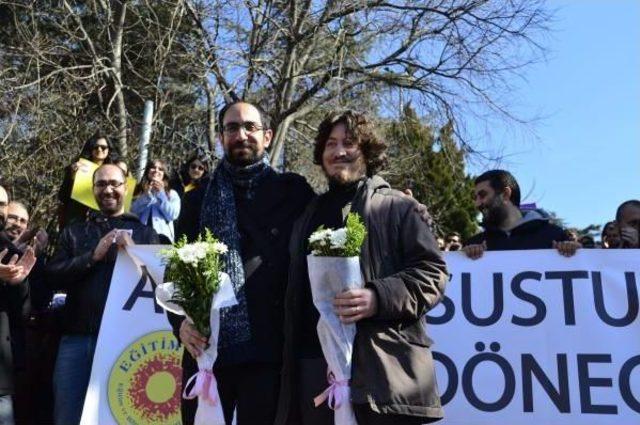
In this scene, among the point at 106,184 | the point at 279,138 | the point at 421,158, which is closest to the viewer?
the point at 106,184

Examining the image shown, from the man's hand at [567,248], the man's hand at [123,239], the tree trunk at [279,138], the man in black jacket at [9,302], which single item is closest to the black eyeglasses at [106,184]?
the man's hand at [123,239]

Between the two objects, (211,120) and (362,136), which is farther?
(211,120)

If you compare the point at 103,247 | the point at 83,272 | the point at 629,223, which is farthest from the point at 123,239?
the point at 629,223

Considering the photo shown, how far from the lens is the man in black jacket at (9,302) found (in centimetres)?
426

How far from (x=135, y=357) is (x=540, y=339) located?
2557 millimetres

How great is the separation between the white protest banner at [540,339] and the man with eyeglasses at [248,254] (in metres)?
1.86

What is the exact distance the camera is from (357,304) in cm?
278

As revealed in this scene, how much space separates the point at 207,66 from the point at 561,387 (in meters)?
8.87

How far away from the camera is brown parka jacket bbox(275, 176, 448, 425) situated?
109 inches

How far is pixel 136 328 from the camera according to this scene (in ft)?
16.5

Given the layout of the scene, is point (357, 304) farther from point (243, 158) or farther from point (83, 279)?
point (83, 279)

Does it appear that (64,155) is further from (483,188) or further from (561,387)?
(561,387)

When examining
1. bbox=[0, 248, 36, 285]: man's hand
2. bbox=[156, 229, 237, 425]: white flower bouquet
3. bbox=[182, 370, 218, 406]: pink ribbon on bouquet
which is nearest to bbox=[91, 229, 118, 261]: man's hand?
bbox=[0, 248, 36, 285]: man's hand

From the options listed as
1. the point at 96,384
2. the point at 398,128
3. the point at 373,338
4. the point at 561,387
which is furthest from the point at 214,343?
the point at 398,128
